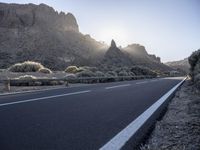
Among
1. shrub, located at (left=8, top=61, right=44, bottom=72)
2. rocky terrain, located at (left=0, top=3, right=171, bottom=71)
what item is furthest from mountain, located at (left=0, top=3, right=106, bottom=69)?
shrub, located at (left=8, top=61, right=44, bottom=72)

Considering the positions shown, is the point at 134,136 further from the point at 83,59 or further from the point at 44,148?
the point at 83,59

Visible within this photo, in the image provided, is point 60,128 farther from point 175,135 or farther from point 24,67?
point 24,67

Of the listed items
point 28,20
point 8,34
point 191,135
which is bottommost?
point 191,135

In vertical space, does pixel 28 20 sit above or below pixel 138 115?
above

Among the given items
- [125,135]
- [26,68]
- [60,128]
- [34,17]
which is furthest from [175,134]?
[34,17]

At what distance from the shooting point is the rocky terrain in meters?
81.6

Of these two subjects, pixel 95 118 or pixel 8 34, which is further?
pixel 8 34

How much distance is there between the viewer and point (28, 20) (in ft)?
436

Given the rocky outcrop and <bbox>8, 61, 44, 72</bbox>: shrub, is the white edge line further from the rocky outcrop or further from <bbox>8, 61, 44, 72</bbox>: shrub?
the rocky outcrop

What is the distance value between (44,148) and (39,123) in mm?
1803

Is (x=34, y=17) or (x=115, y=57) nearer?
(x=115, y=57)

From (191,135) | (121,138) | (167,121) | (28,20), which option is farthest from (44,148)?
(28,20)

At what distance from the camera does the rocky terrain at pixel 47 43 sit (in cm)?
8162

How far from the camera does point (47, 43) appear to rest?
91.8 m
